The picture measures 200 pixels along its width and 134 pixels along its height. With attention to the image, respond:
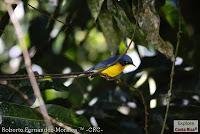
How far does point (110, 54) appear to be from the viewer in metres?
1.94

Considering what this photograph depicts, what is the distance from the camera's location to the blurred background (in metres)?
1.29

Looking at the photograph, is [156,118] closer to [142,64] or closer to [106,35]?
[142,64]

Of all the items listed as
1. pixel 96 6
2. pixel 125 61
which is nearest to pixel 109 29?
pixel 96 6

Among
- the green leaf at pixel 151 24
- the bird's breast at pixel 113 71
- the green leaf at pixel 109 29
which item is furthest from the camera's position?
the bird's breast at pixel 113 71

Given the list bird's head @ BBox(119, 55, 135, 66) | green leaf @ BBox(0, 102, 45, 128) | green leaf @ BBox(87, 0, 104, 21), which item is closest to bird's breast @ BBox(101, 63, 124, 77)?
bird's head @ BBox(119, 55, 135, 66)

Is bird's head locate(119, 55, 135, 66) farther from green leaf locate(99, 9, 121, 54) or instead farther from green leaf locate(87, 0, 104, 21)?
green leaf locate(87, 0, 104, 21)

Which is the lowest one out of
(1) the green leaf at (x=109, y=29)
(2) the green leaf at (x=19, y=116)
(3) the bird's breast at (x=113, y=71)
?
(2) the green leaf at (x=19, y=116)

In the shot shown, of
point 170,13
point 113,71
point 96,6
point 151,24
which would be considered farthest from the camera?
point 170,13

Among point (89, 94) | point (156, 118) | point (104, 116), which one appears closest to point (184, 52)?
point (156, 118)

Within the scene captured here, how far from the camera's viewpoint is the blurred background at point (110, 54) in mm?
1295

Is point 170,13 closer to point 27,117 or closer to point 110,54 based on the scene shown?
point 110,54

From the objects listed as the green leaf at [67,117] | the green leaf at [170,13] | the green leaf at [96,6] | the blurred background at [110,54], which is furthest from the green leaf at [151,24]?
the green leaf at [170,13]

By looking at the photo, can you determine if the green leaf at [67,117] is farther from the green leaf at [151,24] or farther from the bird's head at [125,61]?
the bird's head at [125,61]

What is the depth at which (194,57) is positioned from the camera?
1625 millimetres
